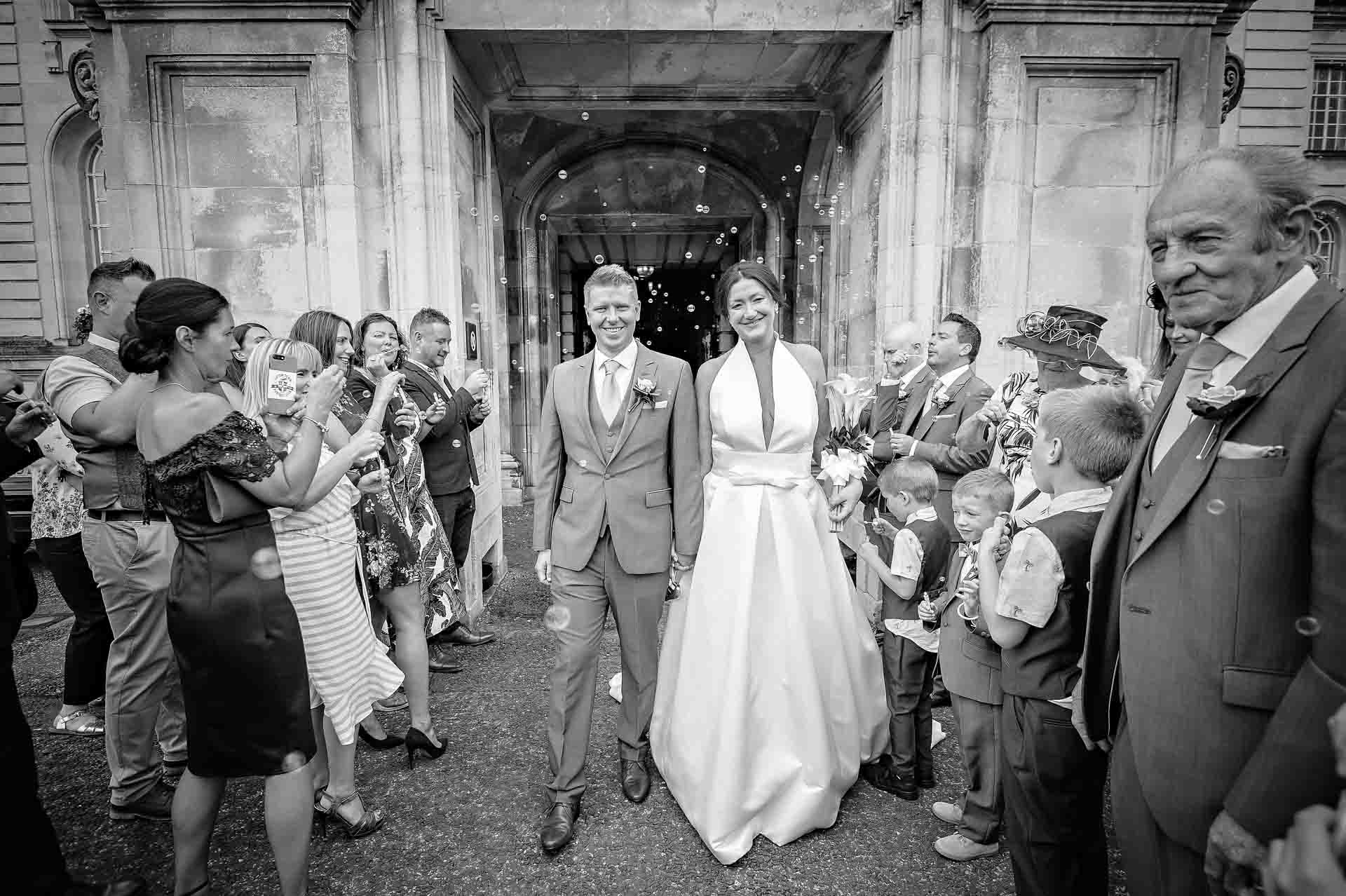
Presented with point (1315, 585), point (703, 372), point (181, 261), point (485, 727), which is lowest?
point (485, 727)

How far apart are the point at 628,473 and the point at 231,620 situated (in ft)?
4.90

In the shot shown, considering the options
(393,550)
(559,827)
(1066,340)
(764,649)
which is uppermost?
(1066,340)

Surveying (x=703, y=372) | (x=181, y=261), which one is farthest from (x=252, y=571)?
(x=181, y=261)

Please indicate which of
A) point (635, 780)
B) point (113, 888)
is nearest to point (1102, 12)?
point (635, 780)

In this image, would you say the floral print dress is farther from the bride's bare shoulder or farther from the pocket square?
the pocket square

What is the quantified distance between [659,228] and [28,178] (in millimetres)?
11203

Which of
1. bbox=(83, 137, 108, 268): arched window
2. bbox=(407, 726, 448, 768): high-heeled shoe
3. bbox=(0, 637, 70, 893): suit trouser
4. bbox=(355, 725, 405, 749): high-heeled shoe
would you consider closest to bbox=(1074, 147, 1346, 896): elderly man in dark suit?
bbox=(407, 726, 448, 768): high-heeled shoe

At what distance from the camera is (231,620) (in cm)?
205

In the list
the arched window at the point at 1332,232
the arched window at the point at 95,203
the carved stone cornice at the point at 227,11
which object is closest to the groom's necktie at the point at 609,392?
the carved stone cornice at the point at 227,11

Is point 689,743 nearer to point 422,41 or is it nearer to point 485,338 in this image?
point 485,338

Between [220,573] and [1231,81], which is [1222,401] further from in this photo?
[1231,81]

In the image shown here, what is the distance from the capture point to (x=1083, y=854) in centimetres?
195

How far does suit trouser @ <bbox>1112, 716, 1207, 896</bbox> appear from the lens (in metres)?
1.39

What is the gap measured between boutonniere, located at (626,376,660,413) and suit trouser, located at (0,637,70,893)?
221cm
